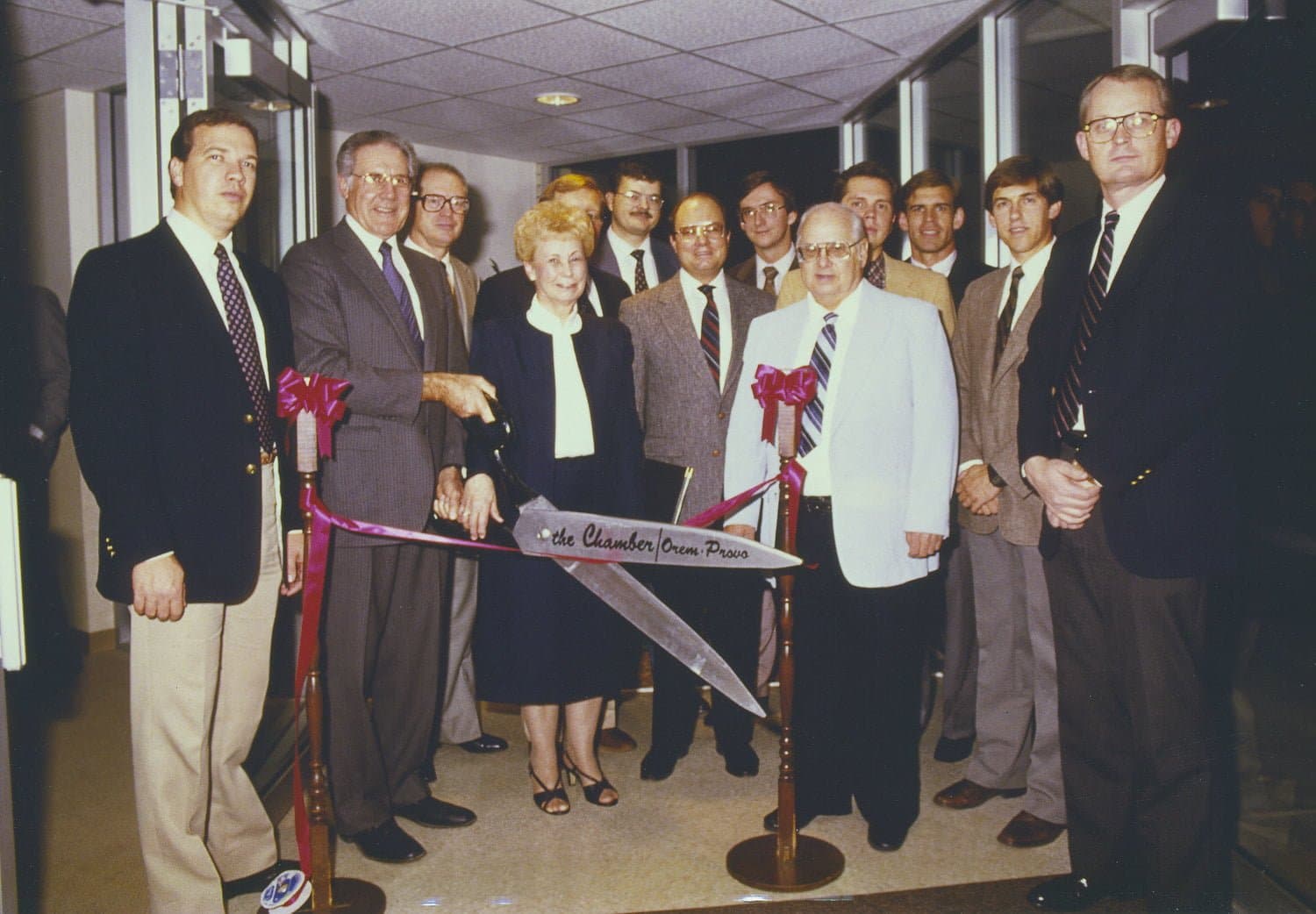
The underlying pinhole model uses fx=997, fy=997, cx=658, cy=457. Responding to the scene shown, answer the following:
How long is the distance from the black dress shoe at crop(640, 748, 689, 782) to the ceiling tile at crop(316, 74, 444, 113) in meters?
4.04

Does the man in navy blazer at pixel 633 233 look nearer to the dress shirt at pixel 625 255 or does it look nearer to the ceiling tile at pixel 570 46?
the dress shirt at pixel 625 255

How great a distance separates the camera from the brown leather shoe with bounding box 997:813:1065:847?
2838mm

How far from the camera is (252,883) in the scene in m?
2.58

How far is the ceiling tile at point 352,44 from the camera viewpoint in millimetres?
4562

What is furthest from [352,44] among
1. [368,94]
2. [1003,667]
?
[1003,667]

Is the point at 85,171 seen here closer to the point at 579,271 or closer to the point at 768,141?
the point at 579,271

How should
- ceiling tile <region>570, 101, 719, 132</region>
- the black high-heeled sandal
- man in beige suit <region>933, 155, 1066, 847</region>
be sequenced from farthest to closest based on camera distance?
ceiling tile <region>570, 101, 719, 132</region> < the black high-heeled sandal < man in beige suit <region>933, 155, 1066, 847</region>

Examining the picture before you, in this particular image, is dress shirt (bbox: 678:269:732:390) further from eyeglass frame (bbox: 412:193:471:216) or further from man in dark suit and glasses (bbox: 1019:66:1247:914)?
man in dark suit and glasses (bbox: 1019:66:1247:914)

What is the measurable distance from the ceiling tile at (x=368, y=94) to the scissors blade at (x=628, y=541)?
3834 mm

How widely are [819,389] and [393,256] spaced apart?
128 centimetres

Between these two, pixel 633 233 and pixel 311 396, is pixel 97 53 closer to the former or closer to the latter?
pixel 633 233

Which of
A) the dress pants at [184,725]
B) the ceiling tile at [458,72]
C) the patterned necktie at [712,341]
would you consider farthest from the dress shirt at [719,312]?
the ceiling tile at [458,72]

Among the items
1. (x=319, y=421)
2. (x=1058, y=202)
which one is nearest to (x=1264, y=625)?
(x=1058, y=202)

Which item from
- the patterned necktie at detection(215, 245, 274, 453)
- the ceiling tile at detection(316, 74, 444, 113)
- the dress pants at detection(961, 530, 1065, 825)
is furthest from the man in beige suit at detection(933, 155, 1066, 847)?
the ceiling tile at detection(316, 74, 444, 113)
